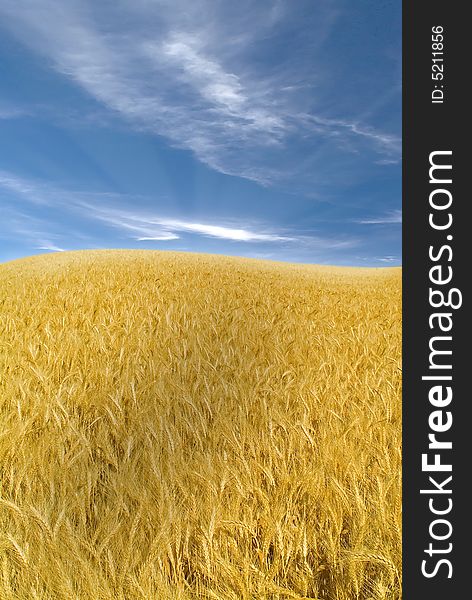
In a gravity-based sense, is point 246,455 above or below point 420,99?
below

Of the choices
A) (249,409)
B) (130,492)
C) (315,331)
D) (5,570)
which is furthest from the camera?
(315,331)

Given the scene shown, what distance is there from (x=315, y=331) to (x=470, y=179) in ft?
8.07

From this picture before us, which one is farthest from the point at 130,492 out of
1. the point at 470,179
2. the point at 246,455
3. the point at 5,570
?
the point at 470,179

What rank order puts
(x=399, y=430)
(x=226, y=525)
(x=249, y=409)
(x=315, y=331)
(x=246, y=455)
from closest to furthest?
(x=226, y=525), (x=246, y=455), (x=399, y=430), (x=249, y=409), (x=315, y=331)

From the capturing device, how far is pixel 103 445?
1.44m

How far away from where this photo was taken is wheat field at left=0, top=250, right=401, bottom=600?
89 centimetres

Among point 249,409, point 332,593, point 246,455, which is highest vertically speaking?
point 249,409

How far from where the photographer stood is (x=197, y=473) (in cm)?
115

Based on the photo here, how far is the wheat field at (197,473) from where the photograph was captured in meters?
0.89

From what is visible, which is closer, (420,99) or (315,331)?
(420,99)

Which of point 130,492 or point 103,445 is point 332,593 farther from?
point 103,445

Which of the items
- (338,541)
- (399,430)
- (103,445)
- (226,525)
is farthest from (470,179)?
(103,445)

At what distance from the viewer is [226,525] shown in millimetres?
977

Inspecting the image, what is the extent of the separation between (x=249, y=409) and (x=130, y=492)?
0.73m
